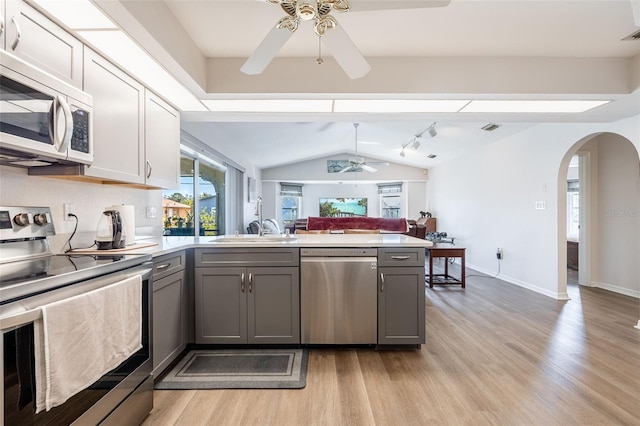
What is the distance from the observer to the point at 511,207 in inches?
184

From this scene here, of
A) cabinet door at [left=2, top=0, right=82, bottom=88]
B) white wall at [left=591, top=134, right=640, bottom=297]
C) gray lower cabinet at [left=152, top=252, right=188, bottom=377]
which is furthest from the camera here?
white wall at [left=591, top=134, right=640, bottom=297]

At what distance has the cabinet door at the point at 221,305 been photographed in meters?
2.29

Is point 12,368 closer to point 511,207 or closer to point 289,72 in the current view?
point 289,72

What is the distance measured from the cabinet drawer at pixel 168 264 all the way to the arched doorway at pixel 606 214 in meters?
4.42

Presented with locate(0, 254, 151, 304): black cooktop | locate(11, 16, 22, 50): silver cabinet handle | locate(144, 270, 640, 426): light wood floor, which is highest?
locate(11, 16, 22, 50): silver cabinet handle

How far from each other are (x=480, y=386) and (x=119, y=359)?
2084mm

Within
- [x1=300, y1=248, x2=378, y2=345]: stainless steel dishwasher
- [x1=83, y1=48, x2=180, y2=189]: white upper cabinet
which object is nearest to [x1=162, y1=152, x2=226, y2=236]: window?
[x1=83, y1=48, x2=180, y2=189]: white upper cabinet

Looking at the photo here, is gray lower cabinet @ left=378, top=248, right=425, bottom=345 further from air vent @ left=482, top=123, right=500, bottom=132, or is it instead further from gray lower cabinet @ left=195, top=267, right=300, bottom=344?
air vent @ left=482, top=123, right=500, bottom=132

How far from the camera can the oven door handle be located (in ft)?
2.90

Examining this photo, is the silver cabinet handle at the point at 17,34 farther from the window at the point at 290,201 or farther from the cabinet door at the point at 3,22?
the window at the point at 290,201

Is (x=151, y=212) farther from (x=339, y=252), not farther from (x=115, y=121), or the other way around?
(x=339, y=252)

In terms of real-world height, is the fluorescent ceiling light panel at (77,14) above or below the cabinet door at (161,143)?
above

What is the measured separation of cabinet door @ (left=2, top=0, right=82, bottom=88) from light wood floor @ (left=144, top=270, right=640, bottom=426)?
1.89 meters

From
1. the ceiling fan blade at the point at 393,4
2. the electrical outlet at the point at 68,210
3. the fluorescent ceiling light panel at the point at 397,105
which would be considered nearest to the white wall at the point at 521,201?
the fluorescent ceiling light panel at the point at 397,105
